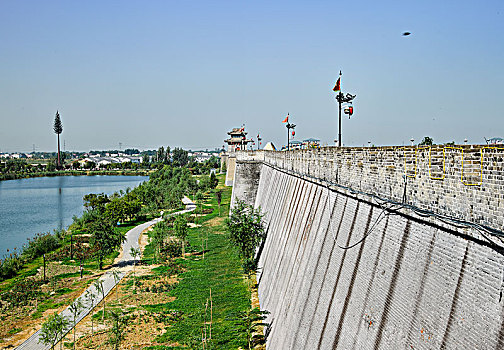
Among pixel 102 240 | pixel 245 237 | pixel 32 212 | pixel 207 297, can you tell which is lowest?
pixel 32 212

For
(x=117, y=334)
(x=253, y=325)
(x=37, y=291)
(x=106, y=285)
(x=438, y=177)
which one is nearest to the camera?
(x=438, y=177)

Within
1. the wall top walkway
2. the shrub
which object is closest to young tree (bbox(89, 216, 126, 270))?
the shrub

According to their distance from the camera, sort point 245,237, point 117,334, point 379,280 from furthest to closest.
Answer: point 245,237, point 117,334, point 379,280

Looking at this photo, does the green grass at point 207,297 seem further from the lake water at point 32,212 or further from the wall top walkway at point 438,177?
the lake water at point 32,212

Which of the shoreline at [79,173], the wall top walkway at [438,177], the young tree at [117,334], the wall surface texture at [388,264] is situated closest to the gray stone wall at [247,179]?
the young tree at [117,334]

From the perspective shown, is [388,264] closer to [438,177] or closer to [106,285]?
[438,177]

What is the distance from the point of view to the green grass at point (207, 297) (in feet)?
49.7

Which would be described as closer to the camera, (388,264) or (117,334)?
(388,264)

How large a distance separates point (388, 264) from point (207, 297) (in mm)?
14318

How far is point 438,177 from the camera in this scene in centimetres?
648

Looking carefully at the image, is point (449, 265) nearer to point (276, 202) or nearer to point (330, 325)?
point (330, 325)

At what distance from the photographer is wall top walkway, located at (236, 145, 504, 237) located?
5250 millimetres

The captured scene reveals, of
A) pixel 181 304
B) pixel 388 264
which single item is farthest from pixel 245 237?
pixel 388 264

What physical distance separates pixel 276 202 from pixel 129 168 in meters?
151
